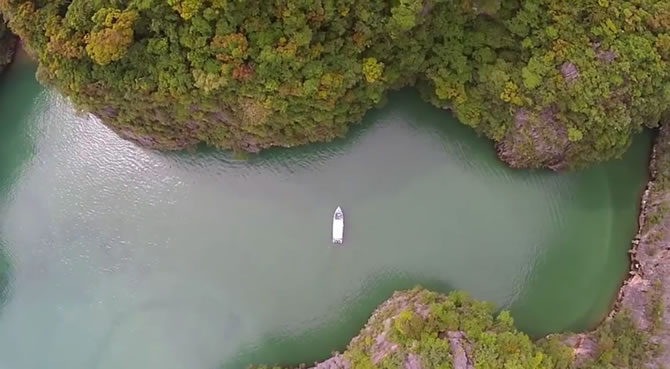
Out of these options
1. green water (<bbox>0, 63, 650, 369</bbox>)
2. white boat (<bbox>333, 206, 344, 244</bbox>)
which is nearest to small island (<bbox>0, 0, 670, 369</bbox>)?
green water (<bbox>0, 63, 650, 369</bbox>)

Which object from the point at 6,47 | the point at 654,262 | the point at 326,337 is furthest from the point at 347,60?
the point at 6,47

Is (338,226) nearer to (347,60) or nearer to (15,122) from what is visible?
(347,60)

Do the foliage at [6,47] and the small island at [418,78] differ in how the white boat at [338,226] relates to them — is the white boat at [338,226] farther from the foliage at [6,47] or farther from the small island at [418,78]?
the foliage at [6,47]

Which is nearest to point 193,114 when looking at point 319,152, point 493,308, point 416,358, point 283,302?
point 319,152

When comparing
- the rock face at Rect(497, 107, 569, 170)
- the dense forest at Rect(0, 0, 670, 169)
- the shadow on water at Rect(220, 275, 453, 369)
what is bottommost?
the shadow on water at Rect(220, 275, 453, 369)

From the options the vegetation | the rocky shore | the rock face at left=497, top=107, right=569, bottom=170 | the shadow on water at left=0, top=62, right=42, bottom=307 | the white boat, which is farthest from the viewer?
the shadow on water at left=0, top=62, right=42, bottom=307

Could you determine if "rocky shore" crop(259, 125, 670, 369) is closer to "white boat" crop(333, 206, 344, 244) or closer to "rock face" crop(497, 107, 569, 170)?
"white boat" crop(333, 206, 344, 244)
